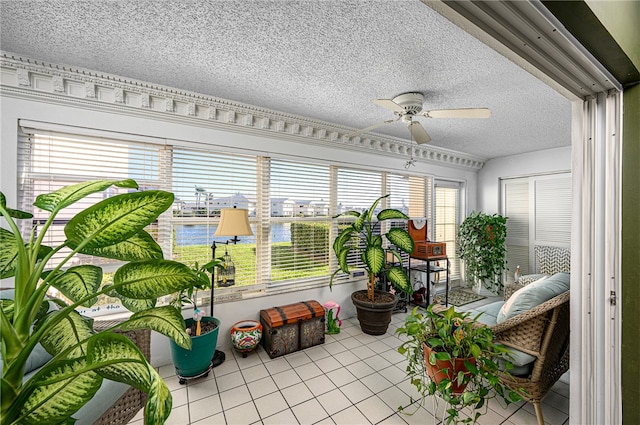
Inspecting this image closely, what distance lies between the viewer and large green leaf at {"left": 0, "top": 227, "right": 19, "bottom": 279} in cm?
56

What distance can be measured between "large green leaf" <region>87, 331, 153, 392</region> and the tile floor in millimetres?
1680

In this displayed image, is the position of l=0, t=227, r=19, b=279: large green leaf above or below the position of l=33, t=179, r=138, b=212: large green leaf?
below

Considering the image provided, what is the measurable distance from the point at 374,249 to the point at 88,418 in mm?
2529

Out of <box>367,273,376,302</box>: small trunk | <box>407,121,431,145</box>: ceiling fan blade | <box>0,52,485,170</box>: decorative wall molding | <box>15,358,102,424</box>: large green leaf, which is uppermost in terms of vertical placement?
<box>0,52,485,170</box>: decorative wall molding

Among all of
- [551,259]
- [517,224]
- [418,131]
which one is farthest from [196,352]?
[517,224]

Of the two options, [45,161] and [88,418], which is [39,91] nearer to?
[45,161]

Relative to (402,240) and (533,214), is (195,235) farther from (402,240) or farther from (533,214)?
(533,214)

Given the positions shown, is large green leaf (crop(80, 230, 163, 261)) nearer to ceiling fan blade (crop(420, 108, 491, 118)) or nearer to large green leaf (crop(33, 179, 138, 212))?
large green leaf (crop(33, 179, 138, 212))

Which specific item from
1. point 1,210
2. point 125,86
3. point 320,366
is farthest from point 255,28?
point 320,366

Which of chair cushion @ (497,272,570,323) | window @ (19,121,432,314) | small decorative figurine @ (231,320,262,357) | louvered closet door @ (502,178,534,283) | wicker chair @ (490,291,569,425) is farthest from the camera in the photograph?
louvered closet door @ (502,178,534,283)

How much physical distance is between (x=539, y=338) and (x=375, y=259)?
5.15ft

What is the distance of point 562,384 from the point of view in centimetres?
217

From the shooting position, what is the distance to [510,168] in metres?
4.61

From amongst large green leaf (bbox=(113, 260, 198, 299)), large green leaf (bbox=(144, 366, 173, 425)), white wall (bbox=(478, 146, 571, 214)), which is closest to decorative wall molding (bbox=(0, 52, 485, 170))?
large green leaf (bbox=(113, 260, 198, 299))
